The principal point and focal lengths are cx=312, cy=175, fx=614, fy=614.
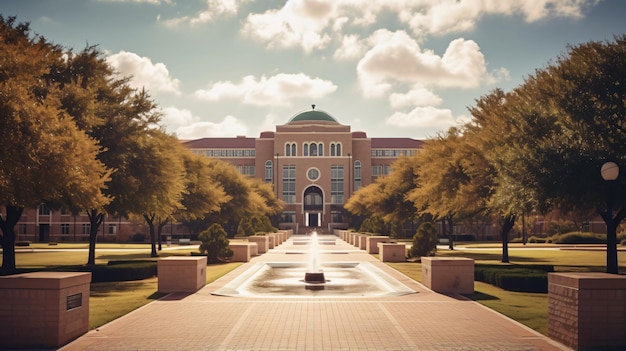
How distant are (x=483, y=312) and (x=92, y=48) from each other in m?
22.3

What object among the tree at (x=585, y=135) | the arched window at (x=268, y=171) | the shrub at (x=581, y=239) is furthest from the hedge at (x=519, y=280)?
the arched window at (x=268, y=171)

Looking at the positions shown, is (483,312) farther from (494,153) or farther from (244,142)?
(244,142)

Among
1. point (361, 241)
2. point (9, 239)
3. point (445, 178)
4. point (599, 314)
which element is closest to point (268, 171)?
point (361, 241)

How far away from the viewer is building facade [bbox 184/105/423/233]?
416 feet

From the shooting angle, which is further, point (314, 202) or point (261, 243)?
point (314, 202)

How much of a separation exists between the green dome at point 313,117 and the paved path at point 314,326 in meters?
120

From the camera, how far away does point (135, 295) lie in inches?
759

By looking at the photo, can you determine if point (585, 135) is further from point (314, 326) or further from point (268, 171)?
point (268, 171)

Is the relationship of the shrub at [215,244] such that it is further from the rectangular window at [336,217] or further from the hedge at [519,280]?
the rectangular window at [336,217]

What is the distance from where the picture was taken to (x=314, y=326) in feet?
43.7

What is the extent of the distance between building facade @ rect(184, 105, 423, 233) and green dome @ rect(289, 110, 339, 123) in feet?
17.7

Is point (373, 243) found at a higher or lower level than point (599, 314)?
lower

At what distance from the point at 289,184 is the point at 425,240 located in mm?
95187

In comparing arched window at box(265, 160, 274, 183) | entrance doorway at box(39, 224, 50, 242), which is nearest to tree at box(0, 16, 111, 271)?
entrance doorway at box(39, 224, 50, 242)
